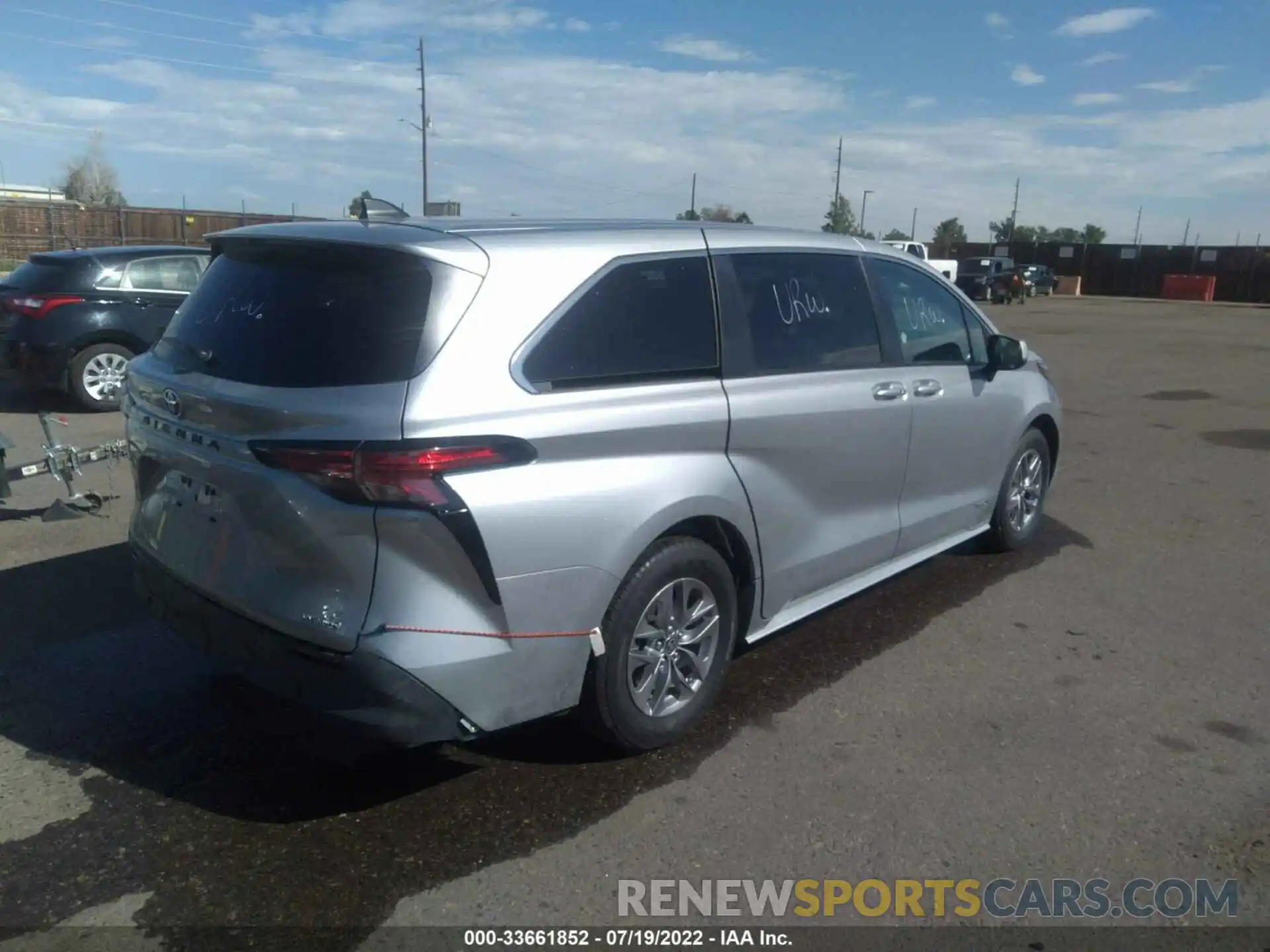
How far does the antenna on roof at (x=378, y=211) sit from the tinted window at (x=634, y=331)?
84 centimetres

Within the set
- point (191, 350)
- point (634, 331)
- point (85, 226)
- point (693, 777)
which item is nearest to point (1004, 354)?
point (634, 331)

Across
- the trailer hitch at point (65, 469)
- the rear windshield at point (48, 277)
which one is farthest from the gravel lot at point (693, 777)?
the rear windshield at point (48, 277)

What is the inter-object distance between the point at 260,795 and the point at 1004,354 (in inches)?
165

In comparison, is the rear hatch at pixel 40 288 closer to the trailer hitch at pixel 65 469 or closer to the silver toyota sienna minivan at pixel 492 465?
the trailer hitch at pixel 65 469

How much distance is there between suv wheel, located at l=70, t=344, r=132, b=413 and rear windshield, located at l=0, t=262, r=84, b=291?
643 mm

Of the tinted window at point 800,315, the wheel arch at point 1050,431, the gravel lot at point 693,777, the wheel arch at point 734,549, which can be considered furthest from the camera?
the wheel arch at point 1050,431

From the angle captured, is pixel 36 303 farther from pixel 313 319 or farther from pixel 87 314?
pixel 313 319

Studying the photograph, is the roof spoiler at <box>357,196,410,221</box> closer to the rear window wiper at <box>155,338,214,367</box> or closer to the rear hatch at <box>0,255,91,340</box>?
the rear window wiper at <box>155,338,214,367</box>

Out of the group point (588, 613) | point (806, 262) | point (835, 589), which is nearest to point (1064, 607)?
point (835, 589)

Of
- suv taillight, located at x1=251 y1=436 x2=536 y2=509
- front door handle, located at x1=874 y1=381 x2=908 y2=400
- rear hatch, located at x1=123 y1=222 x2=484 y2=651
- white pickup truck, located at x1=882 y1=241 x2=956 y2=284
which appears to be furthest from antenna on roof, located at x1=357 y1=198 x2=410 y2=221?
white pickup truck, located at x1=882 y1=241 x2=956 y2=284

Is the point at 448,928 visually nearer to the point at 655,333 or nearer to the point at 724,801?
the point at 724,801

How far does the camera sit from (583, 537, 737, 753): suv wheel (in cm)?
349

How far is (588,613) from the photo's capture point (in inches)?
131

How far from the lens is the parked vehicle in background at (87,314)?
10109 millimetres
